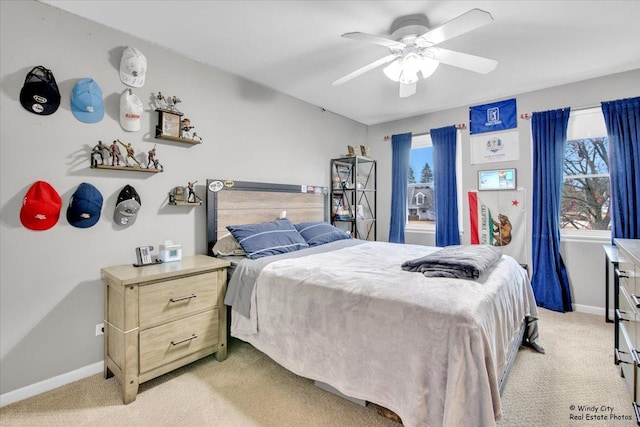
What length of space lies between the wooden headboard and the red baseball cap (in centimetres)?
105

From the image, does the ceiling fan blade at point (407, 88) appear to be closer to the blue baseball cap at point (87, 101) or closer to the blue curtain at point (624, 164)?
the blue curtain at point (624, 164)

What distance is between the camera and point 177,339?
1.97m

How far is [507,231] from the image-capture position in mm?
3600

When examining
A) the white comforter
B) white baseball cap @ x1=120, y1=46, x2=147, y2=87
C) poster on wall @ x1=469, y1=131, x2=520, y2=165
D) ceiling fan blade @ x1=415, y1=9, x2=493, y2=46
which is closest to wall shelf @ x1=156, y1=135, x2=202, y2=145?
white baseball cap @ x1=120, y1=46, x2=147, y2=87

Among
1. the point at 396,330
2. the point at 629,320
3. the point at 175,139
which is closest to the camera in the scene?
the point at 396,330

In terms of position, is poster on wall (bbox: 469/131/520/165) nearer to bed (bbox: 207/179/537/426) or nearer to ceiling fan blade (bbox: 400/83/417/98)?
ceiling fan blade (bbox: 400/83/417/98)

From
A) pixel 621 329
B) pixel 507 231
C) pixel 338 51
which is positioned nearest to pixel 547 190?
pixel 507 231

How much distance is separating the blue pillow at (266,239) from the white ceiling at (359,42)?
1522 mm

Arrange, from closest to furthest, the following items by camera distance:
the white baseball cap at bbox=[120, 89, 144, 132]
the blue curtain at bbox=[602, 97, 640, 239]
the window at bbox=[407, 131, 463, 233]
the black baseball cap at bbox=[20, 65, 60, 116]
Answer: the black baseball cap at bbox=[20, 65, 60, 116], the white baseball cap at bbox=[120, 89, 144, 132], the blue curtain at bbox=[602, 97, 640, 239], the window at bbox=[407, 131, 463, 233]

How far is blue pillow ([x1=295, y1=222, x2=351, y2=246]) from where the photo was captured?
3089 millimetres

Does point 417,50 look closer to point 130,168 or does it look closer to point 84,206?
point 130,168

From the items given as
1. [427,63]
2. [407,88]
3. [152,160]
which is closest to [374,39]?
[427,63]

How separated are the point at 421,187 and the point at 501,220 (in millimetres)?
1194

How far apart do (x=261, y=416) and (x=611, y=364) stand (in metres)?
2.48
